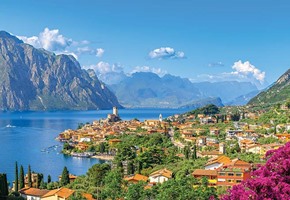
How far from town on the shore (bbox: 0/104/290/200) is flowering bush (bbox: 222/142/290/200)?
2.04ft

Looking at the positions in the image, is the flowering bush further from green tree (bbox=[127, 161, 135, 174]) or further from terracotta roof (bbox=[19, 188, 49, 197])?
green tree (bbox=[127, 161, 135, 174])

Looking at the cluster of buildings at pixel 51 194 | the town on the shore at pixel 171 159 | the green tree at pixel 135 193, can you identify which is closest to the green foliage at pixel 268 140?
the town on the shore at pixel 171 159

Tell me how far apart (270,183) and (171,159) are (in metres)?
26.5

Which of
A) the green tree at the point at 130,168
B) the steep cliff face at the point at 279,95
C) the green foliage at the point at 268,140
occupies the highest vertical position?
the steep cliff face at the point at 279,95

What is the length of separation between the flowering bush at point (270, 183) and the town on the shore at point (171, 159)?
2.04 ft

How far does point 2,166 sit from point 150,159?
55.9 ft

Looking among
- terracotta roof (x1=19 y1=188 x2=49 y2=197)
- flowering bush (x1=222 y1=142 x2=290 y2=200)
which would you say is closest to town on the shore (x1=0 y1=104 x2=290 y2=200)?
terracotta roof (x1=19 y1=188 x2=49 y2=197)

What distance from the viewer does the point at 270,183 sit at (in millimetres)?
5461

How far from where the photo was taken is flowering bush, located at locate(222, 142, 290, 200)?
540 centimetres

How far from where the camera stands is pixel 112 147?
168ft

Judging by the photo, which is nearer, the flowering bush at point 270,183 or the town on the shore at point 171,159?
the flowering bush at point 270,183

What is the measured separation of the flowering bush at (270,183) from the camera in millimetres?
5402

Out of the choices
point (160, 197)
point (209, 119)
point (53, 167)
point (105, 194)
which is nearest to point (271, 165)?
point (160, 197)

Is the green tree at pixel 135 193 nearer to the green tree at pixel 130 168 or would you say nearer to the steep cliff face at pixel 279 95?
the green tree at pixel 130 168
